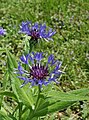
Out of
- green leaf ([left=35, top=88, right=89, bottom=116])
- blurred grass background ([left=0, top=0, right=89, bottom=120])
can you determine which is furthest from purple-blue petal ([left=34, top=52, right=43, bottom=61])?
blurred grass background ([left=0, top=0, right=89, bottom=120])

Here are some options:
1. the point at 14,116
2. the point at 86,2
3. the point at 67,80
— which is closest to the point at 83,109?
the point at 67,80

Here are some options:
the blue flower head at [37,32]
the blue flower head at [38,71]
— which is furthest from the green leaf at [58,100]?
the blue flower head at [37,32]

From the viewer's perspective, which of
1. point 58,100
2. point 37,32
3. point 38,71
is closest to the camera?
point 38,71

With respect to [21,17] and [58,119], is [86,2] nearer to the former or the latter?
[21,17]

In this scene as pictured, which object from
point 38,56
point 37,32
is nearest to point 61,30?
point 37,32

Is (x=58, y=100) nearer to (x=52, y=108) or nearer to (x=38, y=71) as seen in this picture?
(x=52, y=108)

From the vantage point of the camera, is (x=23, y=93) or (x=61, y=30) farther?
(x=61, y=30)
